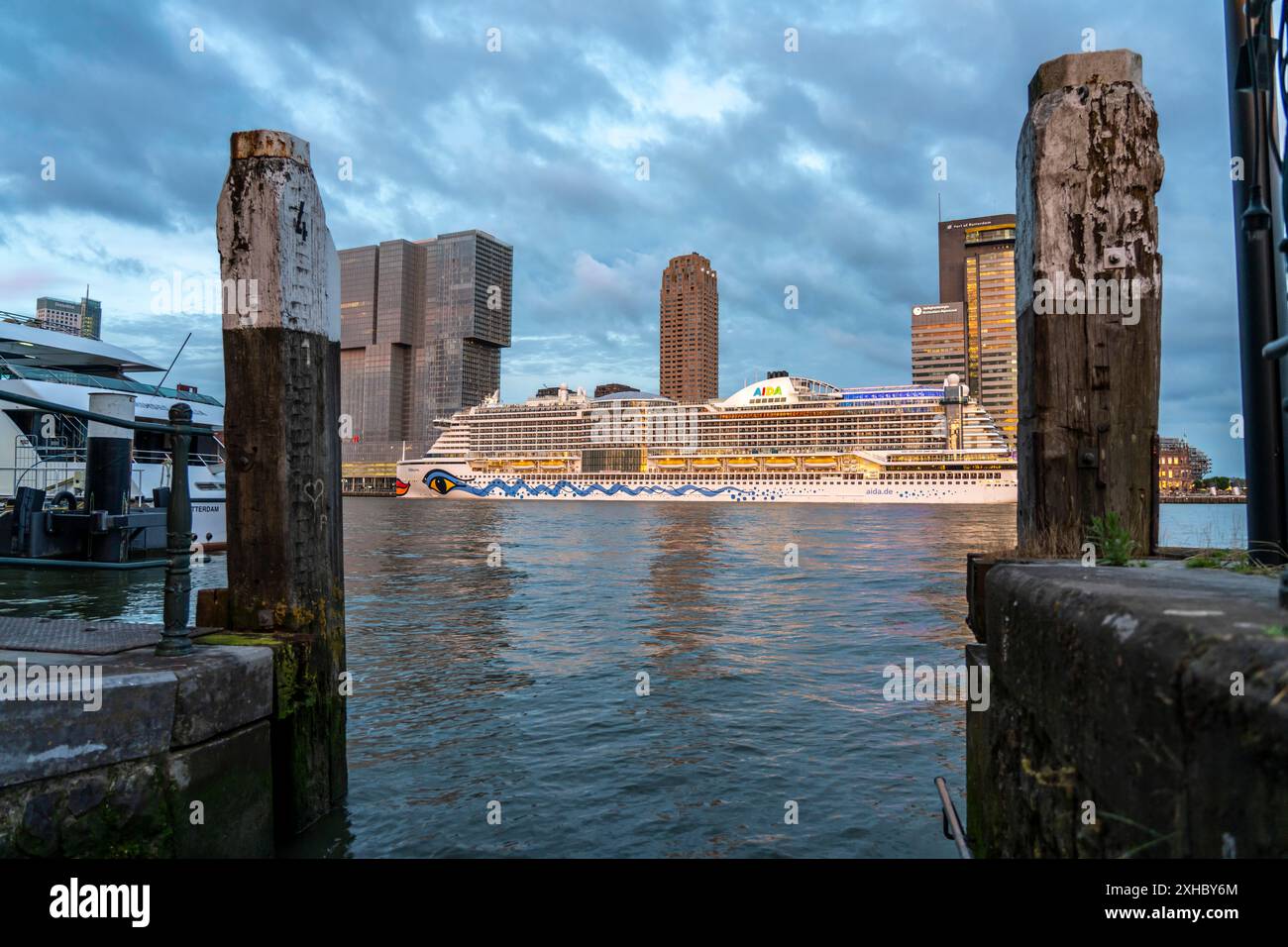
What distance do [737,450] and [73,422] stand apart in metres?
66.6

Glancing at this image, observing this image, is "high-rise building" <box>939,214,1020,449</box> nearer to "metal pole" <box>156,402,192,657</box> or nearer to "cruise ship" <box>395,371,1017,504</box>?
"cruise ship" <box>395,371,1017,504</box>

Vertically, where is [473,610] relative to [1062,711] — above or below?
below

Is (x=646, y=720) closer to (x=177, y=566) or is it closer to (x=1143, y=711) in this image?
(x=177, y=566)

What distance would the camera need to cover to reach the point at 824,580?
55.8ft

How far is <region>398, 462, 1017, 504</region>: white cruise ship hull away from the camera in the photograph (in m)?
74.6

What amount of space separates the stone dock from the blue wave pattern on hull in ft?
253

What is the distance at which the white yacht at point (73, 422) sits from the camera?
22641 mm

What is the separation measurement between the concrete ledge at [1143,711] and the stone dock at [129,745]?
300cm
